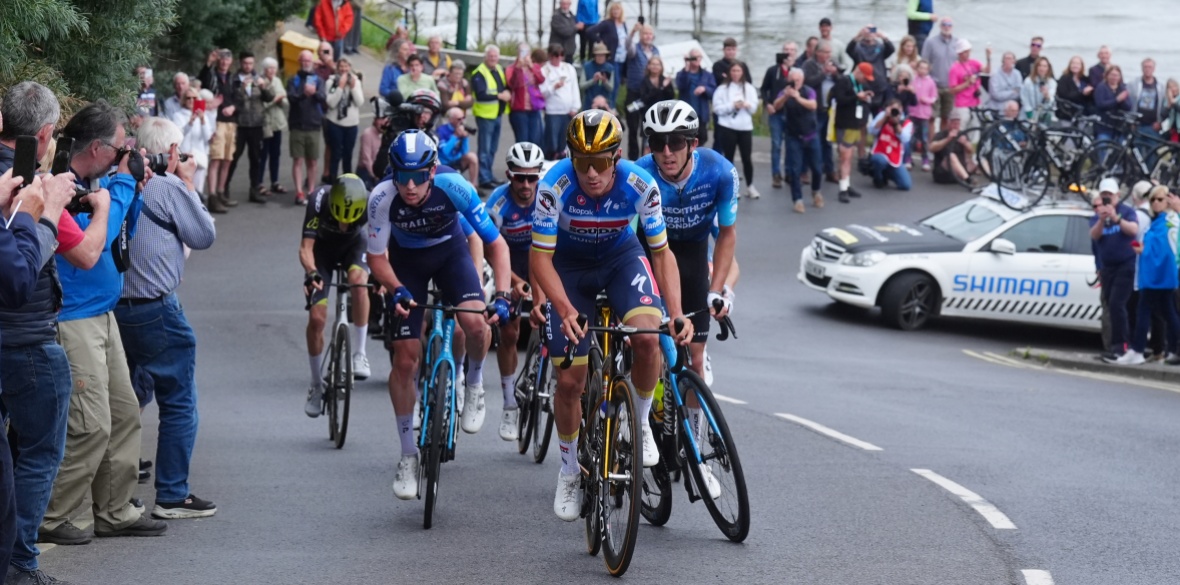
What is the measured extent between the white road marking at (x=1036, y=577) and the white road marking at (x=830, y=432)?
3646 mm

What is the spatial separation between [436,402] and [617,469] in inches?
53.6

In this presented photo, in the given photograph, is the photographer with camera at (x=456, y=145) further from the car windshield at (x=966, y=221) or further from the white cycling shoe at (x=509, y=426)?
the white cycling shoe at (x=509, y=426)

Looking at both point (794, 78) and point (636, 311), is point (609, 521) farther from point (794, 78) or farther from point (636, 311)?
point (794, 78)

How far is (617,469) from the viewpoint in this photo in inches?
304

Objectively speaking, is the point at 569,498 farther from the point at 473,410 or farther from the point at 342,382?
the point at 342,382

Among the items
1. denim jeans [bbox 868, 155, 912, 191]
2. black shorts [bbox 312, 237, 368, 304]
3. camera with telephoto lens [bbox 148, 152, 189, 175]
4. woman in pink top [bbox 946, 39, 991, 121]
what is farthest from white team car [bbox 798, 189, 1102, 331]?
camera with telephoto lens [bbox 148, 152, 189, 175]

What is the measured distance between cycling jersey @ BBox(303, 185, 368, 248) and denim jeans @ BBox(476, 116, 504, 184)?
43.1ft

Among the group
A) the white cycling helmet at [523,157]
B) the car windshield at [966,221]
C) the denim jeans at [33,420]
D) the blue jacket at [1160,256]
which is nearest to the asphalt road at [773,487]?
the denim jeans at [33,420]

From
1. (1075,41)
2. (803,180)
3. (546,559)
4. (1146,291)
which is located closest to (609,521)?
(546,559)

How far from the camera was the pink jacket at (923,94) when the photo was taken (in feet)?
90.5

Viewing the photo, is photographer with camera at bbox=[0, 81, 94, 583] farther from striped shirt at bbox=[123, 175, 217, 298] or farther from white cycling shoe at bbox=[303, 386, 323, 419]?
white cycling shoe at bbox=[303, 386, 323, 419]

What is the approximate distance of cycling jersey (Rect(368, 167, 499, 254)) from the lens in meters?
9.20

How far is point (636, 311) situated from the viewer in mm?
8273

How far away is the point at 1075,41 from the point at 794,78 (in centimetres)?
1730
